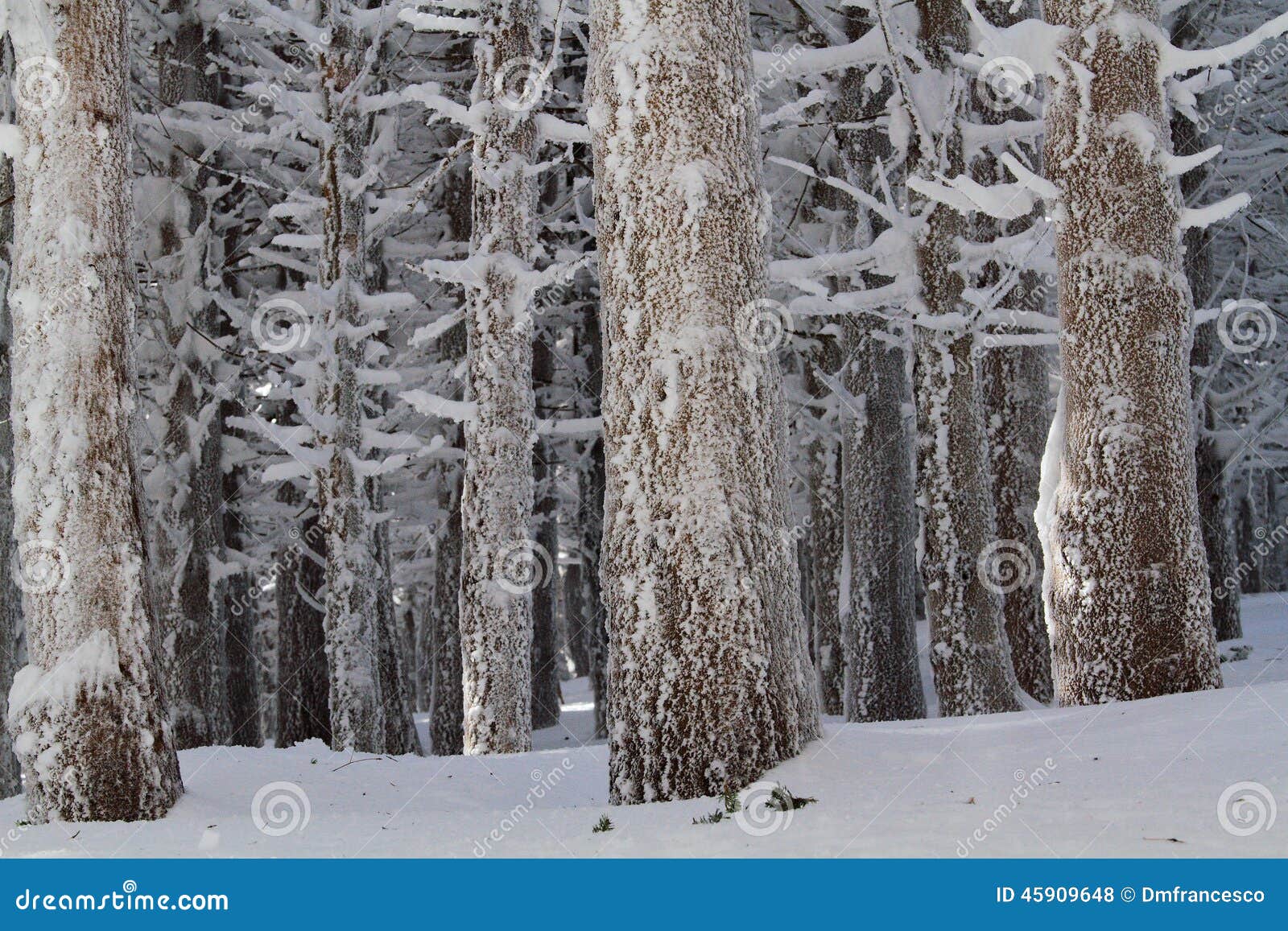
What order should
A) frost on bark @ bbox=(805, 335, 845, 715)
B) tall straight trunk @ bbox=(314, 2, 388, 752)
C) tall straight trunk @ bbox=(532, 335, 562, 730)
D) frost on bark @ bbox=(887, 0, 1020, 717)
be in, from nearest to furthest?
frost on bark @ bbox=(887, 0, 1020, 717) < tall straight trunk @ bbox=(314, 2, 388, 752) < frost on bark @ bbox=(805, 335, 845, 715) < tall straight trunk @ bbox=(532, 335, 562, 730)

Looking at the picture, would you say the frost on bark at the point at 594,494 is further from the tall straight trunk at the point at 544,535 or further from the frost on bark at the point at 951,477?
the frost on bark at the point at 951,477

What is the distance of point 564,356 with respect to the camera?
16812 millimetres

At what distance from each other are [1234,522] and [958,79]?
17158 mm

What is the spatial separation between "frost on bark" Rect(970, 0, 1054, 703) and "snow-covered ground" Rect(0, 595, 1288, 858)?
4.69 meters

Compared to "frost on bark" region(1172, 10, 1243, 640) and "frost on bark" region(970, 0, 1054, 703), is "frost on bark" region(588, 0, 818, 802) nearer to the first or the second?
"frost on bark" region(970, 0, 1054, 703)

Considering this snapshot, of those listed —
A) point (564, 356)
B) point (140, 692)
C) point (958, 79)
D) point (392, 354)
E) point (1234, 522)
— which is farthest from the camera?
point (1234, 522)

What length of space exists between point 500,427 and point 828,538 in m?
7.12

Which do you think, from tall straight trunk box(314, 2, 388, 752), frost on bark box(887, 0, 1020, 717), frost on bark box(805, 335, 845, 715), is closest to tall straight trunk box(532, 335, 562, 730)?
frost on bark box(805, 335, 845, 715)

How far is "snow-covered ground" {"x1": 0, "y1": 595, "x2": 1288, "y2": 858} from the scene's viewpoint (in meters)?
3.71

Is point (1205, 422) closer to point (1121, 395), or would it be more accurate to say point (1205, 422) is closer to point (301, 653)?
point (1121, 395)

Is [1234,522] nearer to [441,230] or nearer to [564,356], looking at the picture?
[564,356]

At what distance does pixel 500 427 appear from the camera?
30.0 feet

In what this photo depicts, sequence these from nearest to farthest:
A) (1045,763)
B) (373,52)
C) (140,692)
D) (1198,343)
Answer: (1045,763), (140,692), (373,52), (1198,343)

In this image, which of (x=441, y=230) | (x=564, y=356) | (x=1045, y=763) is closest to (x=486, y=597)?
(x=1045, y=763)
